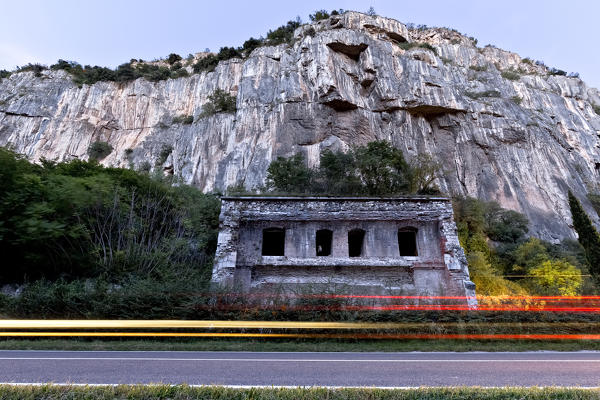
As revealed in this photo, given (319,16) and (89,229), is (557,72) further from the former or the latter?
(89,229)

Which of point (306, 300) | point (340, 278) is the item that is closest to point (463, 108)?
point (340, 278)

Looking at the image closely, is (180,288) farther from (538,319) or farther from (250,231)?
(538,319)

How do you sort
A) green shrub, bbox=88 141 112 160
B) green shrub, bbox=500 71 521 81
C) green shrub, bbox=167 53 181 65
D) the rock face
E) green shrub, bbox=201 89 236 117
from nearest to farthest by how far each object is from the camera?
the rock face < green shrub, bbox=201 89 236 117 < green shrub, bbox=88 141 112 160 < green shrub, bbox=500 71 521 81 < green shrub, bbox=167 53 181 65

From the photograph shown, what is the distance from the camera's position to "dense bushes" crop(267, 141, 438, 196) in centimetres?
2270

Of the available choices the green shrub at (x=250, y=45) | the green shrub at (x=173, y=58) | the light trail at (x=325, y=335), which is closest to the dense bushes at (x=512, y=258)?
the light trail at (x=325, y=335)

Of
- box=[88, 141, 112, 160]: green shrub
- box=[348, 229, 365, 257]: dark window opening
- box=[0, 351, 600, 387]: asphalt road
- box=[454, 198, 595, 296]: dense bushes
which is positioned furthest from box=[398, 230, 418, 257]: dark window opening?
box=[88, 141, 112, 160]: green shrub

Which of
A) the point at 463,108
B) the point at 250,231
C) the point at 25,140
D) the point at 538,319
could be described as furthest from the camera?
the point at 25,140

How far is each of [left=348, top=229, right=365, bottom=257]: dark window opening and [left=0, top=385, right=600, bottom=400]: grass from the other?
12.3 meters

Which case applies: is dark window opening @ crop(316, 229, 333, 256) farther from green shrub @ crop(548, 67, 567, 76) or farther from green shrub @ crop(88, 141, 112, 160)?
green shrub @ crop(548, 67, 567, 76)

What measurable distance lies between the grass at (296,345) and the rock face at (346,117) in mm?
21997

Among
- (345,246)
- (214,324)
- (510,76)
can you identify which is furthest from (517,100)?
(214,324)

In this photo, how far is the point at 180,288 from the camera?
1159cm

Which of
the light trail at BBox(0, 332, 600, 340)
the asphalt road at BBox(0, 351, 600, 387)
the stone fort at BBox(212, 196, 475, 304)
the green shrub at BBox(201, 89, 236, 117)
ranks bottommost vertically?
the asphalt road at BBox(0, 351, 600, 387)

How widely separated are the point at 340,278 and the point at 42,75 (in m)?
53.9
